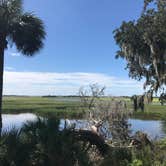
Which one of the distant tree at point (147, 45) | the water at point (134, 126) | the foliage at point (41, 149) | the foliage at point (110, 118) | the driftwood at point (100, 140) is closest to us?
the foliage at point (41, 149)

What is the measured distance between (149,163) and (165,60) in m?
11.0

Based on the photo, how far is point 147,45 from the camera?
74.3 ft

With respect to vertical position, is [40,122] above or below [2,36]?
below

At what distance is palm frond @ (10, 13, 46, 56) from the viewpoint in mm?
17281

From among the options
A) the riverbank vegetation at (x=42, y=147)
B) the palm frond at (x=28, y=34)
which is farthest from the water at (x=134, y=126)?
the palm frond at (x=28, y=34)

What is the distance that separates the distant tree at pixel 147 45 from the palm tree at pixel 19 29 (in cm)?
664

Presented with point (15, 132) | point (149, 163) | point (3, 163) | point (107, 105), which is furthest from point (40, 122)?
point (107, 105)

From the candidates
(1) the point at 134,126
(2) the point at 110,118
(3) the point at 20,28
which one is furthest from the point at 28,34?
(1) the point at 134,126

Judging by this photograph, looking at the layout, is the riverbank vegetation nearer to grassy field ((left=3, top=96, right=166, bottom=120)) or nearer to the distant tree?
grassy field ((left=3, top=96, right=166, bottom=120))

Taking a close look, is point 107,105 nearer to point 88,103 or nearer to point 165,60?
point 88,103

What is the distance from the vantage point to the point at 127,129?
56.6 ft

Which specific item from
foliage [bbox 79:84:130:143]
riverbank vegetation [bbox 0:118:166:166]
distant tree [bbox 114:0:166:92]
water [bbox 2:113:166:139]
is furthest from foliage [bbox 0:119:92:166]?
distant tree [bbox 114:0:166:92]

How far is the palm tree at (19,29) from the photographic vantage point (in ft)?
56.5

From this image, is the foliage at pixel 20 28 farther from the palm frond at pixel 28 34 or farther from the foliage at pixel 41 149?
the foliage at pixel 41 149
